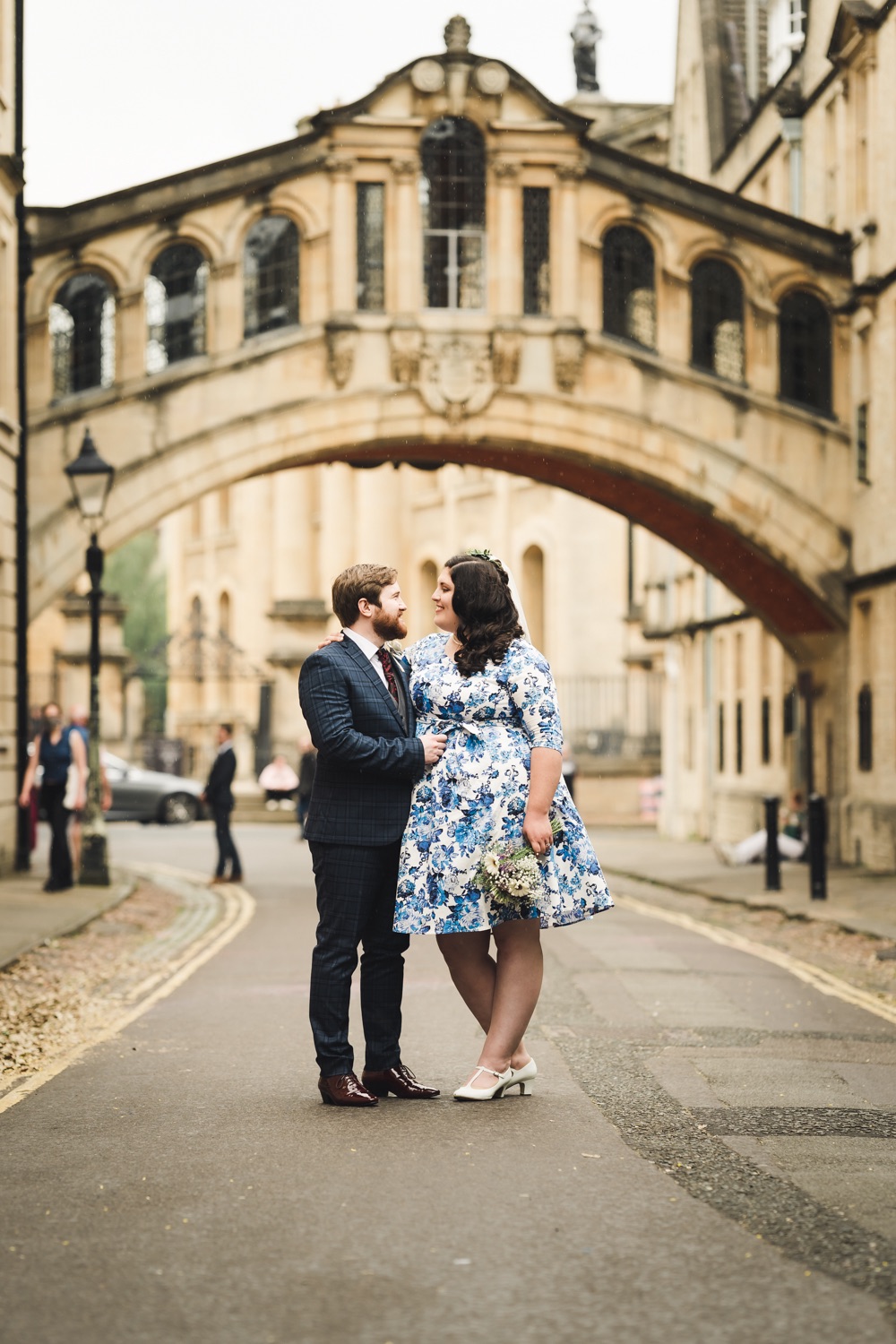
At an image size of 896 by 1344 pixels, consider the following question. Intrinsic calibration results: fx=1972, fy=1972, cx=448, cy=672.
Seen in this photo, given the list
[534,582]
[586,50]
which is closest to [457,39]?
[534,582]

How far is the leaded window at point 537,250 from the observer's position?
A: 23.6 meters

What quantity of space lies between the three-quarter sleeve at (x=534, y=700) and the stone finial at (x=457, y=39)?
57.9 feet

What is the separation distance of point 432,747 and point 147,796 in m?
31.9

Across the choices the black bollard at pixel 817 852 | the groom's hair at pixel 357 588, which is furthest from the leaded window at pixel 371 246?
the groom's hair at pixel 357 588

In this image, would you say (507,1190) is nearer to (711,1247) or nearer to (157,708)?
(711,1247)

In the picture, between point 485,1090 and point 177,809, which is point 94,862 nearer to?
point 485,1090

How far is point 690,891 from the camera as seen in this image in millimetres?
20016

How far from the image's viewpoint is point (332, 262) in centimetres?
2317

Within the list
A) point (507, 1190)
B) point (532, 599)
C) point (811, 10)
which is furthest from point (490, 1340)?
point (532, 599)

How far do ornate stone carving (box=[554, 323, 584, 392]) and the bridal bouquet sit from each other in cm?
1698

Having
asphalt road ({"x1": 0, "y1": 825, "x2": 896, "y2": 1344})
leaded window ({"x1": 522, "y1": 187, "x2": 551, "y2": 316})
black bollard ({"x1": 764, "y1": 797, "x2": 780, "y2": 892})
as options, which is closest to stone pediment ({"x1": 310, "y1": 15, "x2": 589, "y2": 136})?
leaded window ({"x1": 522, "y1": 187, "x2": 551, "y2": 316})

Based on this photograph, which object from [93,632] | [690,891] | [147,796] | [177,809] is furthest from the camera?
[177,809]

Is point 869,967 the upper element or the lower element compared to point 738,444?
lower

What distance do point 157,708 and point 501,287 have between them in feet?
164
